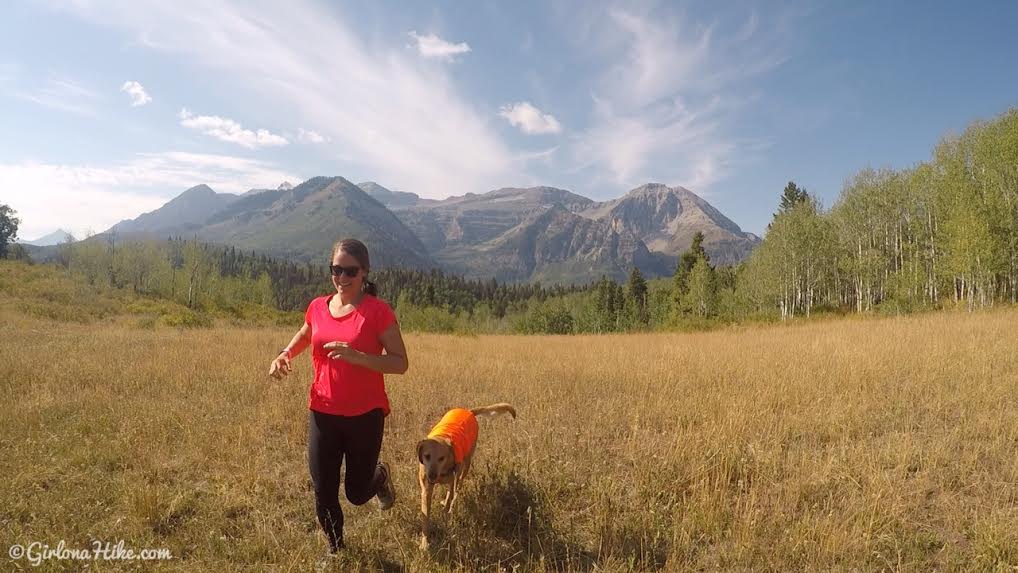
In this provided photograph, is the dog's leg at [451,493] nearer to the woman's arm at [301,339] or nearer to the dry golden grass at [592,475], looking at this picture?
the dry golden grass at [592,475]

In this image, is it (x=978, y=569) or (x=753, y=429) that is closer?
(x=978, y=569)

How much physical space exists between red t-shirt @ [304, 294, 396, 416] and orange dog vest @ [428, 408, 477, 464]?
0.57 metres

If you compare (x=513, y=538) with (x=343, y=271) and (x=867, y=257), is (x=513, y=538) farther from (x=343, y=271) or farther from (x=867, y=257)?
(x=867, y=257)

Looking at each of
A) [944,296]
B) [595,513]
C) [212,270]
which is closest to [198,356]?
[595,513]

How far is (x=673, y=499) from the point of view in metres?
3.57

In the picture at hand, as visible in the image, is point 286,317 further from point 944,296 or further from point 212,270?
point 944,296

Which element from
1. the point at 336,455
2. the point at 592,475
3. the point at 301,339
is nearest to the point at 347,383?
the point at 336,455

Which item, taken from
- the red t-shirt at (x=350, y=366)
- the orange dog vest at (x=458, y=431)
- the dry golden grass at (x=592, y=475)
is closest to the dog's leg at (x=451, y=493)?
the orange dog vest at (x=458, y=431)

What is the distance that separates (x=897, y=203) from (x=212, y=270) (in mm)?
88059

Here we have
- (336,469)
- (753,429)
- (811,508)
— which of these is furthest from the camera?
(753,429)

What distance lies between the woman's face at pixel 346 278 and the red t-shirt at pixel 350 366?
11 centimetres

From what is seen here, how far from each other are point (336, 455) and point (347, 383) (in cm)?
55

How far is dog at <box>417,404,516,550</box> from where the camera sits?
313cm

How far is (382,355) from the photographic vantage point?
2.93m
